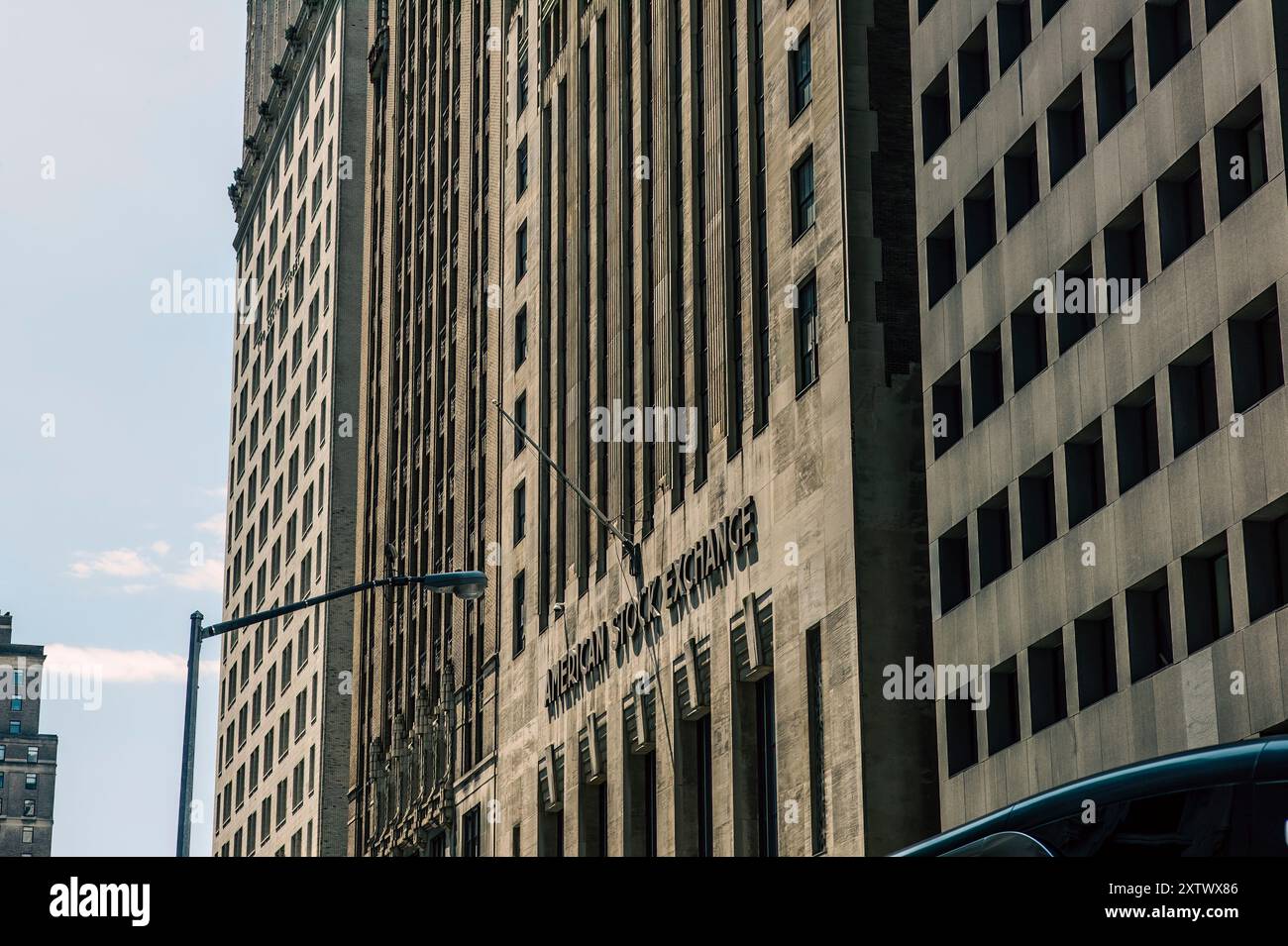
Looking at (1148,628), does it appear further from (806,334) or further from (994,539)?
(806,334)

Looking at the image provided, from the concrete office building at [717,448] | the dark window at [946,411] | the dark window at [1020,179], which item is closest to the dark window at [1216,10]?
the dark window at [1020,179]

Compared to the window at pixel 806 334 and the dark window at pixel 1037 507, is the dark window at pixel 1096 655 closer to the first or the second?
the dark window at pixel 1037 507

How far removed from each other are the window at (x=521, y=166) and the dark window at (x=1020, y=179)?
104 ft

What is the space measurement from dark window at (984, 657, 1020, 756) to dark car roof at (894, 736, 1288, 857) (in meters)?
26.0

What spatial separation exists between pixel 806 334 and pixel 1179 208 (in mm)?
11972

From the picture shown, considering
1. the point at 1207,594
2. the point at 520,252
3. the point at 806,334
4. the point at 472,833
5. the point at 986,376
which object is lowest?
the point at 472,833

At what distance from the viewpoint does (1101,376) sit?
3634 cm

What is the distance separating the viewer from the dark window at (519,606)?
65.3 meters

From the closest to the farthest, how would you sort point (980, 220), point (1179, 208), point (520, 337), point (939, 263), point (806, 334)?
point (1179, 208), point (980, 220), point (939, 263), point (806, 334), point (520, 337)

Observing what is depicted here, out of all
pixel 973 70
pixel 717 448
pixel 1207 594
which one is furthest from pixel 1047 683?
pixel 717 448

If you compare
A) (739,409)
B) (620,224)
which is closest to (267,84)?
(620,224)

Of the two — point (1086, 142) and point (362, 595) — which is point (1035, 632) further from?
point (362, 595)

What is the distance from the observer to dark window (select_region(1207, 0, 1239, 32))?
33.8 m

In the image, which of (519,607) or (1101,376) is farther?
(519,607)
